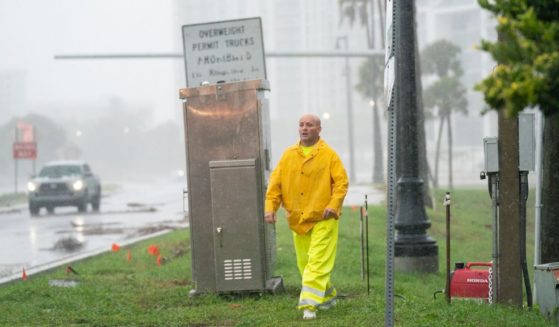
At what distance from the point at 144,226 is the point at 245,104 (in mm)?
15696

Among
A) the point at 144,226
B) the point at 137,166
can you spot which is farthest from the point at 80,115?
the point at 144,226

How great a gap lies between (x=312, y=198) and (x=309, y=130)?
1.88 ft

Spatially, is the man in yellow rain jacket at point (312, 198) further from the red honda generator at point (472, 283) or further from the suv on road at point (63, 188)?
the suv on road at point (63, 188)

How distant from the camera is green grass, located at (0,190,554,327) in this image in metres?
7.85

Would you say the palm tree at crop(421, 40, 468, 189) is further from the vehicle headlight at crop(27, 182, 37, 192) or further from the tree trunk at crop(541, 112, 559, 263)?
the tree trunk at crop(541, 112, 559, 263)

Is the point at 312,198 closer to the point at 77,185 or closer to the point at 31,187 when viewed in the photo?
the point at 31,187

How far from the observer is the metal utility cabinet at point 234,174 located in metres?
9.50

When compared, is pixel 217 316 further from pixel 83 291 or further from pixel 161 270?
pixel 161 270

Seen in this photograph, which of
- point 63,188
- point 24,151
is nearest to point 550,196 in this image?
point 63,188

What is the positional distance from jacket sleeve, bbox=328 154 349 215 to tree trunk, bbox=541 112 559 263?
2490 mm

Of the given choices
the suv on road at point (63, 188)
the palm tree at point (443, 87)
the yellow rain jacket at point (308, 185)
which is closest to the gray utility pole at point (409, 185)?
the yellow rain jacket at point (308, 185)

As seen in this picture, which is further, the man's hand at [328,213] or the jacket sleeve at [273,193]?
the jacket sleeve at [273,193]

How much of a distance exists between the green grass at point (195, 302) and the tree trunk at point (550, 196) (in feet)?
3.98

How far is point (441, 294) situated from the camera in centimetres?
1008
